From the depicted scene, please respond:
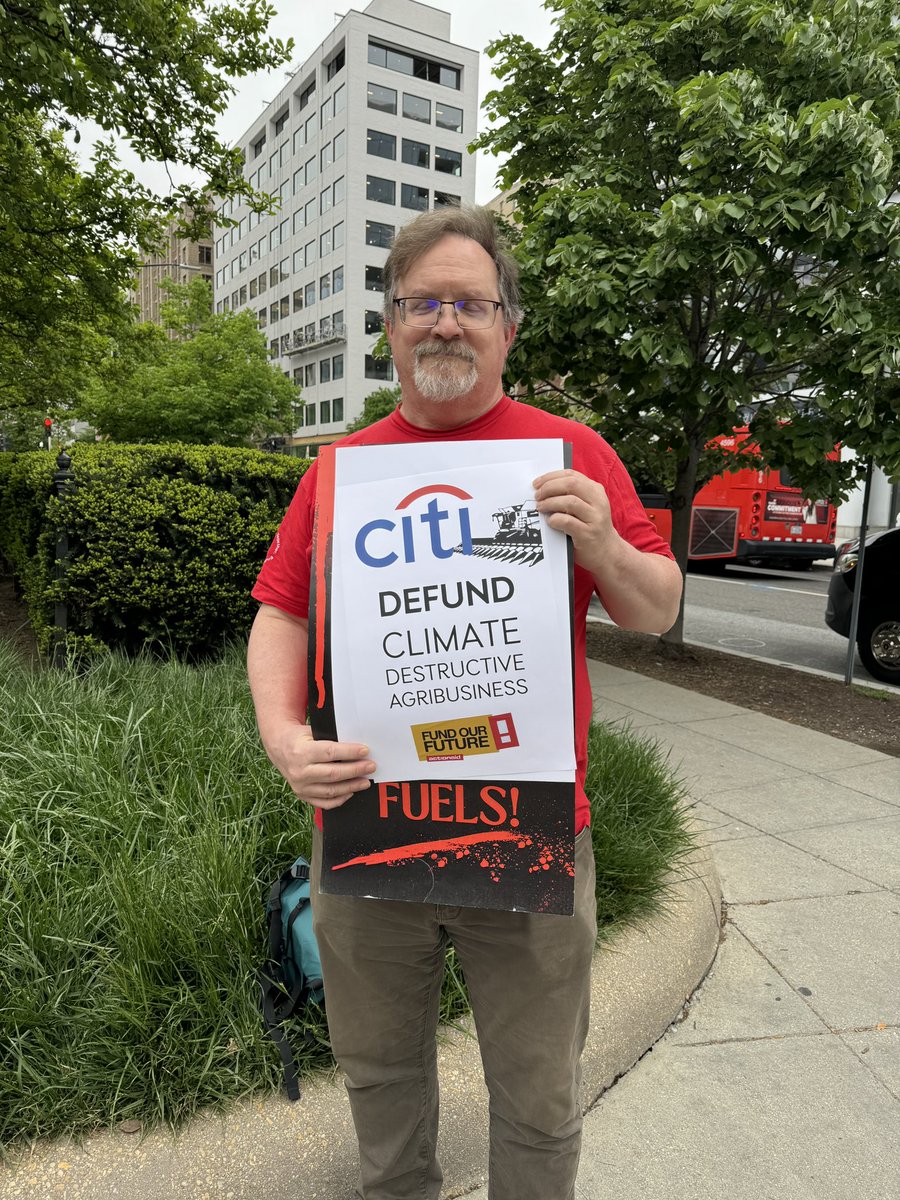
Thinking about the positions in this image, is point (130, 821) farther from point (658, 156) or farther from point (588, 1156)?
point (658, 156)

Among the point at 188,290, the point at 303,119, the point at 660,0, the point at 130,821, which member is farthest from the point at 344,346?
the point at 130,821

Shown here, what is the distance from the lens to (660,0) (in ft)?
20.7

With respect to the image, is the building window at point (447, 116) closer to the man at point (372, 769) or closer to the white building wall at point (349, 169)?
the white building wall at point (349, 169)

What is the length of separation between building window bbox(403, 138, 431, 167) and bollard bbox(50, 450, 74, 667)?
63197 mm

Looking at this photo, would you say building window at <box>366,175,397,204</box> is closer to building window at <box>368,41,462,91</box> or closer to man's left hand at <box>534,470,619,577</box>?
building window at <box>368,41,462,91</box>

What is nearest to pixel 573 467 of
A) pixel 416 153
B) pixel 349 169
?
pixel 349 169

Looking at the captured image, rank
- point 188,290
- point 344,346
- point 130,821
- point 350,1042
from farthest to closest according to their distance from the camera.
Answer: point 344,346 → point 188,290 → point 130,821 → point 350,1042

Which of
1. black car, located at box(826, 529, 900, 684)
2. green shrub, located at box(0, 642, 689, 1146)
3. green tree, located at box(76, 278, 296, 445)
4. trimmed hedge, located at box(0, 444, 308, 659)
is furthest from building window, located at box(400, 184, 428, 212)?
green shrub, located at box(0, 642, 689, 1146)

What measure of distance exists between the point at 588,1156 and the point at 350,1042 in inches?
34.7

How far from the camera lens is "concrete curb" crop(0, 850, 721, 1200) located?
1.90 meters

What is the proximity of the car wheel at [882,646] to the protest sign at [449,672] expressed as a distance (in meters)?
7.46

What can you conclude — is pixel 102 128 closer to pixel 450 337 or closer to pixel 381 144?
pixel 450 337

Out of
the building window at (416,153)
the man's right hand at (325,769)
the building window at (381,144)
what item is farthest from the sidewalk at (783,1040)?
the building window at (416,153)

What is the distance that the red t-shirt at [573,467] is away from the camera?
159 cm
